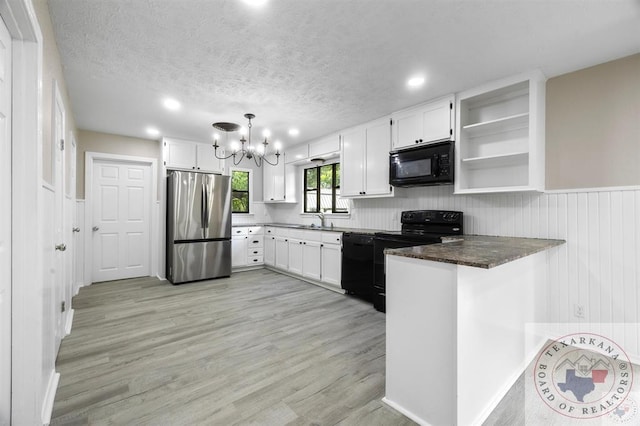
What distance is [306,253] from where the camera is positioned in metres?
4.73

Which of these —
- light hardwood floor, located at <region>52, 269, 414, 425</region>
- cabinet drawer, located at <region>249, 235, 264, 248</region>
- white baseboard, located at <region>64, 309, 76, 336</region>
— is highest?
cabinet drawer, located at <region>249, 235, 264, 248</region>

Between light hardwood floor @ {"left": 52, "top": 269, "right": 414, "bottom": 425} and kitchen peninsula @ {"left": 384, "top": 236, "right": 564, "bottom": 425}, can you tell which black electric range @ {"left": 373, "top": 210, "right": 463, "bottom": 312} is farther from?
kitchen peninsula @ {"left": 384, "top": 236, "right": 564, "bottom": 425}

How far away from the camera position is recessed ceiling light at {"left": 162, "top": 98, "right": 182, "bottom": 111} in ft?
10.9

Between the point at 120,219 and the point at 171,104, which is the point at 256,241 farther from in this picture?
the point at 171,104

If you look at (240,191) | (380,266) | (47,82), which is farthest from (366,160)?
(47,82)

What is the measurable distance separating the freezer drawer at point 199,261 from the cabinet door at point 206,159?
144 centimetres

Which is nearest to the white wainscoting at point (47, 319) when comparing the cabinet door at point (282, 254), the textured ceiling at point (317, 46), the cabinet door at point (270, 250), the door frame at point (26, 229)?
the door frame at point (26, 229)

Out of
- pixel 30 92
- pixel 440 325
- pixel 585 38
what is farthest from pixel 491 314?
pixel 30 92

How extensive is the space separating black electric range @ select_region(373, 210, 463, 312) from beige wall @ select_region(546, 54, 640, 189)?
952mm

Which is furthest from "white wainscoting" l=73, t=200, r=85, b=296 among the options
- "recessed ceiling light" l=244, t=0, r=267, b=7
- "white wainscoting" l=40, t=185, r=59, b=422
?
"recessed ceiling light" l=244, t=0, r=267, b=7

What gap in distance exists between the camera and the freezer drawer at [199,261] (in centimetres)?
462

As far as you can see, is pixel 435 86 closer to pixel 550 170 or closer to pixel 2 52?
pixel 550 170

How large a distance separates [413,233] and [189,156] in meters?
4.10

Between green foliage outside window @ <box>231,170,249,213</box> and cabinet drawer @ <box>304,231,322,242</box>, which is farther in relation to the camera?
green foliage outside window @ <box>231,170,249,213</box>
